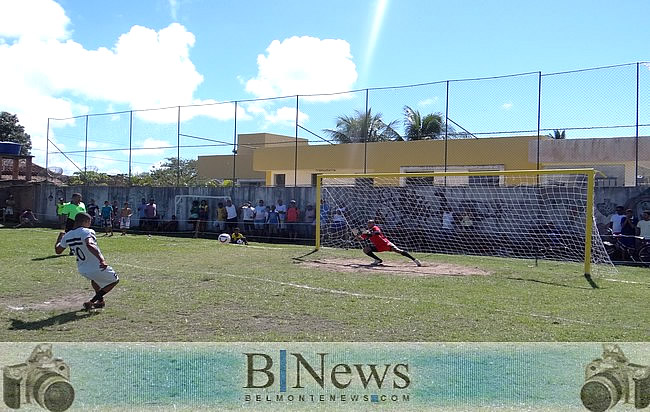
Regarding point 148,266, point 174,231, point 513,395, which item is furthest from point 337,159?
point 513,395

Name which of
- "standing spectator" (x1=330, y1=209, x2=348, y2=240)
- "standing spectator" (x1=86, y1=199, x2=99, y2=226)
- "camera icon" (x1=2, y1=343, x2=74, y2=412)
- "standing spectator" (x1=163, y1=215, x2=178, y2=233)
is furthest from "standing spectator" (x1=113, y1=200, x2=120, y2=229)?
"camera icon" (x1=2, y1=343, x2=74, y2=412)

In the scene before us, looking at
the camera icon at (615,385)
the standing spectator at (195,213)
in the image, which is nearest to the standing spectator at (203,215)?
the standing spectator at (195,213)

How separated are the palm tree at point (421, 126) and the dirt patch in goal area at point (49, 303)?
56.5 ft

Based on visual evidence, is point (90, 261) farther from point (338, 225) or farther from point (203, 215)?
point (203, 215)

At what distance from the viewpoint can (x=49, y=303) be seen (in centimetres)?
955

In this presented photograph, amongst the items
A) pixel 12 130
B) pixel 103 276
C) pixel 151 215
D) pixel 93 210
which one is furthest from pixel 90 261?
pixel 12 130

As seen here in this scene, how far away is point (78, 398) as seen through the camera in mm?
5125

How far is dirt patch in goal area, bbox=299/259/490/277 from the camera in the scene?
13.9 metres

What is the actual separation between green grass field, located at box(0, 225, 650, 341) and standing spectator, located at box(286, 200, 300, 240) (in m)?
8.18

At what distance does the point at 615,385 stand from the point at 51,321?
6575 millimetres

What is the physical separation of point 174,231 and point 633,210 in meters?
17.9

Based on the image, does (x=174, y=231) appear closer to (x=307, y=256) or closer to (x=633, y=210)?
A: (x=307, y=256)
